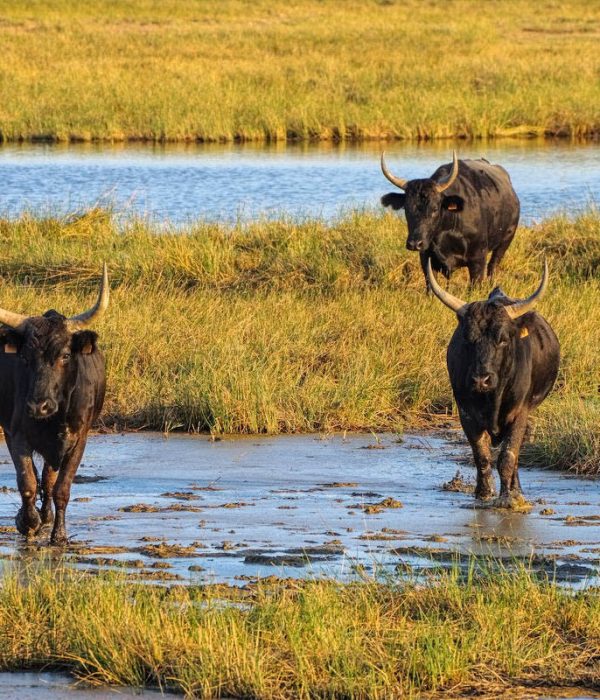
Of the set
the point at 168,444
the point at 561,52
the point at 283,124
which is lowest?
the point at 168,444

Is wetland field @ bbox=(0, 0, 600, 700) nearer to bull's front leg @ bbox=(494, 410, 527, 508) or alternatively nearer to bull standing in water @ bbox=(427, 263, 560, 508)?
bull's front leg @ bbox=(494, 410, 527, 508)

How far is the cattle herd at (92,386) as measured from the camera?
7086 mm

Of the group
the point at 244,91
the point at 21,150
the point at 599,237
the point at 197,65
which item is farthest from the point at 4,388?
the point at 197,65

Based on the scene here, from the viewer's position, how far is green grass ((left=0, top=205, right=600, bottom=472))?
9.83 metres

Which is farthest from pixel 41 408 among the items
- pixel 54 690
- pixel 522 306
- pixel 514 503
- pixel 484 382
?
pixel 522 306

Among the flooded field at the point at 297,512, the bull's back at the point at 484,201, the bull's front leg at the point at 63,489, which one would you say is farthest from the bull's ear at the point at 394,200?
the bull's front leg at the point at 63,489

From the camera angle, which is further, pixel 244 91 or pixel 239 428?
pixel 244 91

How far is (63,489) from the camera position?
7.15 metres

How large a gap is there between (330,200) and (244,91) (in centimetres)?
1072

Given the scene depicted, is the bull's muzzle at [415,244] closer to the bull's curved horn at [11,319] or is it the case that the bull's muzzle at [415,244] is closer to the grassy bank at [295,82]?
the bull's curved horn at [11,319]

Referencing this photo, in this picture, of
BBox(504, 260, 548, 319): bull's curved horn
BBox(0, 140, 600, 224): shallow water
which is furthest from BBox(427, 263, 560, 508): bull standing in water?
BBox(0, 140, 600, 224): shallow water

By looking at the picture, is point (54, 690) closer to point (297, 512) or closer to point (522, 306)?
point (297, 512)

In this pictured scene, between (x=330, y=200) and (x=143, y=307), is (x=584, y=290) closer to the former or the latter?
(x=143, y=307)

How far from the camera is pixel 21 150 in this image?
90.0ft
